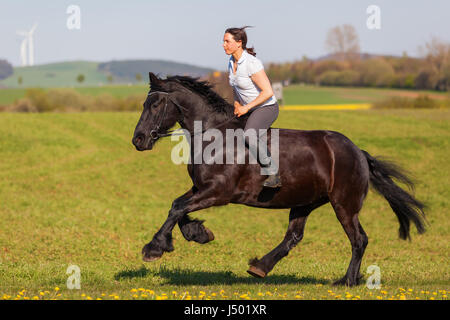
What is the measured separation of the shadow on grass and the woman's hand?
288 centimetres

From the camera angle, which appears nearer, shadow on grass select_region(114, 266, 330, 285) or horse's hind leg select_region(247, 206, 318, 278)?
horse's hind leg select_region(247, 206, 318, 278)

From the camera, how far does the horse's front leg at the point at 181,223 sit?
779cm

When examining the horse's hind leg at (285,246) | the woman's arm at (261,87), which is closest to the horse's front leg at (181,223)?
the horse's hind leg at (285,246)

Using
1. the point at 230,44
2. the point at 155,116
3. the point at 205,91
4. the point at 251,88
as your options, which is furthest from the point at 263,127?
the point at 155,116

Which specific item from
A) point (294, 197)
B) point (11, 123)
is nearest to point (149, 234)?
point (294, 197)

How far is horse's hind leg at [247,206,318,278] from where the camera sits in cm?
882

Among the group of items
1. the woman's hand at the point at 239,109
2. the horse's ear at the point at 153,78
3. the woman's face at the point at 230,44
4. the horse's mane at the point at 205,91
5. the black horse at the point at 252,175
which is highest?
the woman's face at the point at 230,44

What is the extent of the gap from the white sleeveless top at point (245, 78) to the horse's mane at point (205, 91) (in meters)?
0.27

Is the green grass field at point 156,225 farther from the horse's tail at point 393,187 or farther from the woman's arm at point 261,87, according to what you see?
the woman's arm at point 261,87

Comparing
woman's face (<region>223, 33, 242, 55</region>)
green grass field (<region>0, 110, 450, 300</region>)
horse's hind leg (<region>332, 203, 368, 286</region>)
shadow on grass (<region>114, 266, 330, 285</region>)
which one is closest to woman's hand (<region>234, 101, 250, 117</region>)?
woman's face (<region>223, 33, 242, 55</region>)

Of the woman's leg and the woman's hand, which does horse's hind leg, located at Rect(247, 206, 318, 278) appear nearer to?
the woman's leg

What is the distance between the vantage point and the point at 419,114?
4550cm

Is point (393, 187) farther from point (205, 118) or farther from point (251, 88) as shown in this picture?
point (205, 118)
